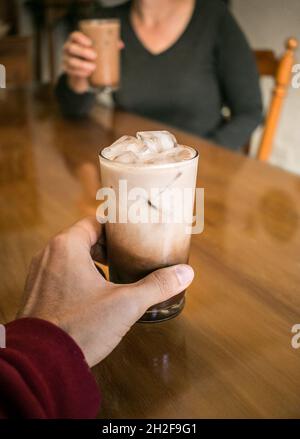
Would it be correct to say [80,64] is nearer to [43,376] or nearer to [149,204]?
[149,204]

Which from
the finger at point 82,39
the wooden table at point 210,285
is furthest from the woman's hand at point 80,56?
the wooden table at point 210,285

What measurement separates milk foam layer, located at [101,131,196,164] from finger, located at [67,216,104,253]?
11 cm

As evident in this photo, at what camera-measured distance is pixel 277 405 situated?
428 millimetres

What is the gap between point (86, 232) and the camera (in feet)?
1.81

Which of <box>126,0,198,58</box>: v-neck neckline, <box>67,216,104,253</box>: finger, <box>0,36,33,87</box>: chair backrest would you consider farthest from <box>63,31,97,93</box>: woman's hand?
<box>0,36,33,87</box>: chair backrest

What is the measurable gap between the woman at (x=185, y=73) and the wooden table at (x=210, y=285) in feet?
1.42

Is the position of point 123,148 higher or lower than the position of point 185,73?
higher

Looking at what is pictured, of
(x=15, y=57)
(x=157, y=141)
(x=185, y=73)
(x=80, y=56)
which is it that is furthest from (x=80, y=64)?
(x=15, y=57)

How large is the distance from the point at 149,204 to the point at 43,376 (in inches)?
8.2

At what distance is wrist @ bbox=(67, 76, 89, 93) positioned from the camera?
4.71ft

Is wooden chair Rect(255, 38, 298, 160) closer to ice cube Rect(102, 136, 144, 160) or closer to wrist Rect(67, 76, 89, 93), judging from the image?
wrist Rect(67, 76, 89, 93)

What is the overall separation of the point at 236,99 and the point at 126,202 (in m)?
1.19

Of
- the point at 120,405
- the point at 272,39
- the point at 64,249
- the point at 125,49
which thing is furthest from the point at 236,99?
the point at 272,39

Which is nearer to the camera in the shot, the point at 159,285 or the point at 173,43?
the point at 159,285
